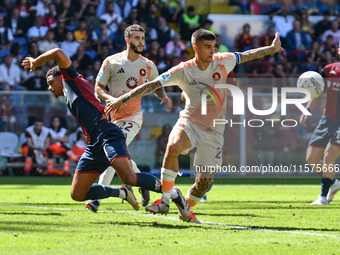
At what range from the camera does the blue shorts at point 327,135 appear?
923cm

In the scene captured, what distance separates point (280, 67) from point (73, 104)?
38.5 ft

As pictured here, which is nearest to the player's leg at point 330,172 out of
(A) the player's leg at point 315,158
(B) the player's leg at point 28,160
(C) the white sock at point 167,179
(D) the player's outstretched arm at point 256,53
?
(A) the player's leg at point 315,158

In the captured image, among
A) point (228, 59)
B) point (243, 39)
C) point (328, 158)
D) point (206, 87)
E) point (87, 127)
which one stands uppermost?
point (243, 39)

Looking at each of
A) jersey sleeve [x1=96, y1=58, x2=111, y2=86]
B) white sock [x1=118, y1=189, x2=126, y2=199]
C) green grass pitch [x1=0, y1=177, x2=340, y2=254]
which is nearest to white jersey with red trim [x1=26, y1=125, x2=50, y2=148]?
green grass pitch [x1=0, y1=177, x2=340, y2=254]

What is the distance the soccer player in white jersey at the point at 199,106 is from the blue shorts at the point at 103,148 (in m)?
0.25

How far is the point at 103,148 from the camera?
247 inches

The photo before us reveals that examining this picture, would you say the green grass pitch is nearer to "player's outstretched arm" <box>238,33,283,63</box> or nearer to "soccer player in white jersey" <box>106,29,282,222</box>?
"soccer player in white jersey" <box>106,29,282,222</box>

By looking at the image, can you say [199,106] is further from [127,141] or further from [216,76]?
[127,141]

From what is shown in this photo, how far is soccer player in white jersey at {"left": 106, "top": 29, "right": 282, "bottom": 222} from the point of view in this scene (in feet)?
20.9

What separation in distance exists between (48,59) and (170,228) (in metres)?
2.29

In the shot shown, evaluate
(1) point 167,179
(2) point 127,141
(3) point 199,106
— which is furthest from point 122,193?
(3) point 199,106

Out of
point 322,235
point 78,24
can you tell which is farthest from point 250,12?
point 322,235

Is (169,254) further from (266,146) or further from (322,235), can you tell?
(266,146)

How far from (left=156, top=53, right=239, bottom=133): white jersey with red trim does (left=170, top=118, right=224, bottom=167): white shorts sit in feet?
0.24
